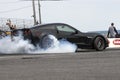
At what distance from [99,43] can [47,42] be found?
8.25 ft

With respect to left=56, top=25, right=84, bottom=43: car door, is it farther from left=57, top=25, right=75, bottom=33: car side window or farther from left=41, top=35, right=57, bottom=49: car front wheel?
left=41, top=35, right=57, bottom=49: car front wheel

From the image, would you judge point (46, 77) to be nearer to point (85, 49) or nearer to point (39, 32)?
point (39, 32)

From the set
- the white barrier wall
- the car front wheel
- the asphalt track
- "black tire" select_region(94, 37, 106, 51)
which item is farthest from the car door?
the white barrier wall

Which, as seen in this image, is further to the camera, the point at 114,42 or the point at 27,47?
the point at 114,42

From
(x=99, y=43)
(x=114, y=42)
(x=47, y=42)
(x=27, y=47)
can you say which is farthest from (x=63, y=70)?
(x=114, y=42)

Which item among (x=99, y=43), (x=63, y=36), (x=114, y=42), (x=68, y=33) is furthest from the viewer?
(x=114, y=42)

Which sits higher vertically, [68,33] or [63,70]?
[63,70]

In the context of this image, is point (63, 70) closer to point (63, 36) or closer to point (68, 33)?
point (63, 36)

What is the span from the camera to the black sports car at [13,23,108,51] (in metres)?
19.8

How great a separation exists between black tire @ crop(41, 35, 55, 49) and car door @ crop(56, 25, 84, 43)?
59 centimetres

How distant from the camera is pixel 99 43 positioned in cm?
2075

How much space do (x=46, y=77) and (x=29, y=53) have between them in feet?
29.1

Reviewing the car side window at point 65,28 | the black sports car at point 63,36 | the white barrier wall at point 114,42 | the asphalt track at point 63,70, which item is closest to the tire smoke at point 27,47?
the black sports car at point 63,36

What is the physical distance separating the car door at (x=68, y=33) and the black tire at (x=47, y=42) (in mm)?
594
